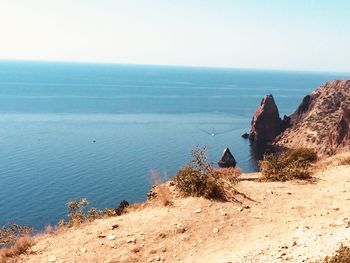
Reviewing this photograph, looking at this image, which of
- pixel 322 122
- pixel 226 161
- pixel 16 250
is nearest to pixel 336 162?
pixel 16 250

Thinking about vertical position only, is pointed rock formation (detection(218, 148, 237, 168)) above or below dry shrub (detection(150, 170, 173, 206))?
below

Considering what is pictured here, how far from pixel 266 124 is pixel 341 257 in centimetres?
11883

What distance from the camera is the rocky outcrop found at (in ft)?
279

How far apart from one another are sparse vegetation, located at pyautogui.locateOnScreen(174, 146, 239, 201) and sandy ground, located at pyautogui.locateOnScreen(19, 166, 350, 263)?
615 millimetres

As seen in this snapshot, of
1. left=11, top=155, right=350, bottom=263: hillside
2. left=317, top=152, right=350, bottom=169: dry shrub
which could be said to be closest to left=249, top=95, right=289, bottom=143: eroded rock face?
left=317, top=152, right=350, bottom=169: dry shrub

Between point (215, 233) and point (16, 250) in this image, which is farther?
point (16, 250)

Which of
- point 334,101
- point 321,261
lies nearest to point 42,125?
point 334,101

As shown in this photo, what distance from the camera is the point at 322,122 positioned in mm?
116438

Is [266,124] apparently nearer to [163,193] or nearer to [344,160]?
[344,160]

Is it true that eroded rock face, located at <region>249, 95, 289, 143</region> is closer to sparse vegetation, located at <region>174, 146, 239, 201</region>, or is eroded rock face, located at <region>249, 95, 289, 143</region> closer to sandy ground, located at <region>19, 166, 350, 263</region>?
sparse vegetation, located at <region>174, 146, 239, 201</region>

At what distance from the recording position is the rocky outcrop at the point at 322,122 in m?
84.9

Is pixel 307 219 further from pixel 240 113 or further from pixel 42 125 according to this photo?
pixel 240 113

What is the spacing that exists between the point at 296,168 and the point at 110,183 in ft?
180

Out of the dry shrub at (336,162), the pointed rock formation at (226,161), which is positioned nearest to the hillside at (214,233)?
the dry shrub at (336,162)
